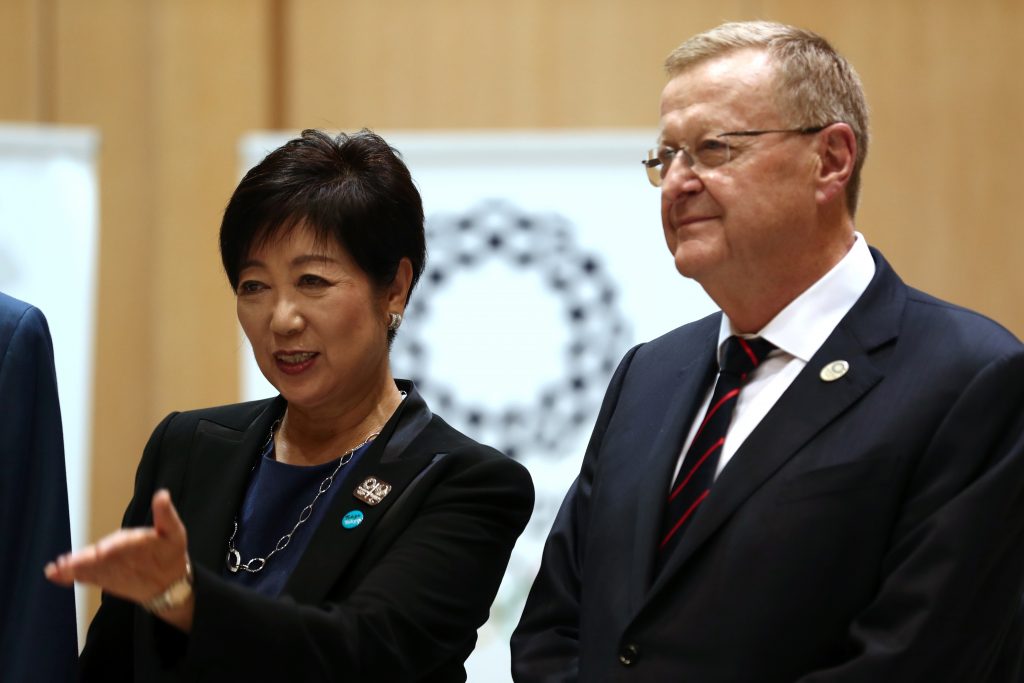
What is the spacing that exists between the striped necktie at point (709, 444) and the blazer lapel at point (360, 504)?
0.36 meters

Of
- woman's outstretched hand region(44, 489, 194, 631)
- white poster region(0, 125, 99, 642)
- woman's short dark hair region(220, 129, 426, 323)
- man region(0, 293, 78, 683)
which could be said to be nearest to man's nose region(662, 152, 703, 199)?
woman's short dark hair region(220, 129, 426, 323)

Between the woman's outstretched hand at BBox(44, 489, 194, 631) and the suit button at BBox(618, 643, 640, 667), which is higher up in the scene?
the woman's outstretched hand at BBox(44, 489, 194, 631)

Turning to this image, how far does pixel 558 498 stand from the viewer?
12.2 feet

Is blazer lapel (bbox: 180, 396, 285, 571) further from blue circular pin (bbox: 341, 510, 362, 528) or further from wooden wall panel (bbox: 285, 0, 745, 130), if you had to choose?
wooden wall panel (bbox: 285, 0, 745, 130)

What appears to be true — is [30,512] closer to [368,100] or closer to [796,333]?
[796,333]

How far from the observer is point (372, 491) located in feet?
6.30

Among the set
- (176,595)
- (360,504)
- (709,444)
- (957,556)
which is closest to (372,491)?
(360,504)

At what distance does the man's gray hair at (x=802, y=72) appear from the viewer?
193 centimetres

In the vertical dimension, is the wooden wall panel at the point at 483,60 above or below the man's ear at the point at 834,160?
above

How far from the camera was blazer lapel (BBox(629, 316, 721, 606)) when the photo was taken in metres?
1.85

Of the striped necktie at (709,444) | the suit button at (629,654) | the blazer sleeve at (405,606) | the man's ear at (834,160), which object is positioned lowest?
the suit button at (629,654)

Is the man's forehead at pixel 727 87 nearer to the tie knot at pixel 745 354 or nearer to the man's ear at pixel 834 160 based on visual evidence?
the man's ear at pixel 834 160

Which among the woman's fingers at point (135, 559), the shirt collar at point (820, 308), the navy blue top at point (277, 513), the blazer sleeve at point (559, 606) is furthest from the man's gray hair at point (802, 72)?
the woman's fingers at point (135, 559)

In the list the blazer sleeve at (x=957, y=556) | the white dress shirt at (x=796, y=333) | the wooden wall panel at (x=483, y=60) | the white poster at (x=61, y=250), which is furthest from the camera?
the wooden wall panel at (x=483, y=60)
